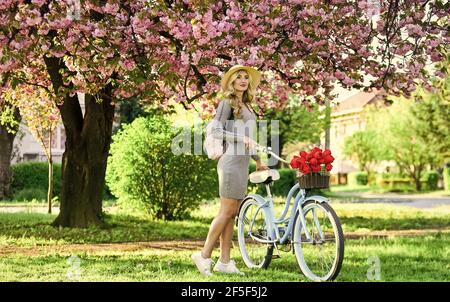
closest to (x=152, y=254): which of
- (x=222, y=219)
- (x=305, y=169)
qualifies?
(x=222, y=219)

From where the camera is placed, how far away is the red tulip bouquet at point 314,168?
22.6 feet

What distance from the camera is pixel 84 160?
45.9ft

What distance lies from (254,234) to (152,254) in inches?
102

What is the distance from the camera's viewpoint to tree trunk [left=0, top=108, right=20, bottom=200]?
982 inches

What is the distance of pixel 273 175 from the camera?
7328 mm

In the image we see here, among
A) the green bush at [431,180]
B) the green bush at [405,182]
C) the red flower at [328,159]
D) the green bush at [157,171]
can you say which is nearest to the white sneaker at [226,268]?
the red flower at [328,159]

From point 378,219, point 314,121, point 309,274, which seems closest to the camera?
point 309,274

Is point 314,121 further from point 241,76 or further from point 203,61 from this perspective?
point 241,76

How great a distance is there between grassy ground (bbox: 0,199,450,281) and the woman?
22.9 inches

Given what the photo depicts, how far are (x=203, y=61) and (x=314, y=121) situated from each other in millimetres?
27355

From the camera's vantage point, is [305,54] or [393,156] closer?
[305,54]

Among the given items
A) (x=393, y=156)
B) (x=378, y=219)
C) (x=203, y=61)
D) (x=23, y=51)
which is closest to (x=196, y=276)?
(x=203, y=61)

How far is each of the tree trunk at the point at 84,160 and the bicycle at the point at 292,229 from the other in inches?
242

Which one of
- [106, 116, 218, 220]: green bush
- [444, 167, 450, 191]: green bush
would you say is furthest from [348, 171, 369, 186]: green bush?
[106, 116, 218, 220]: green bush
